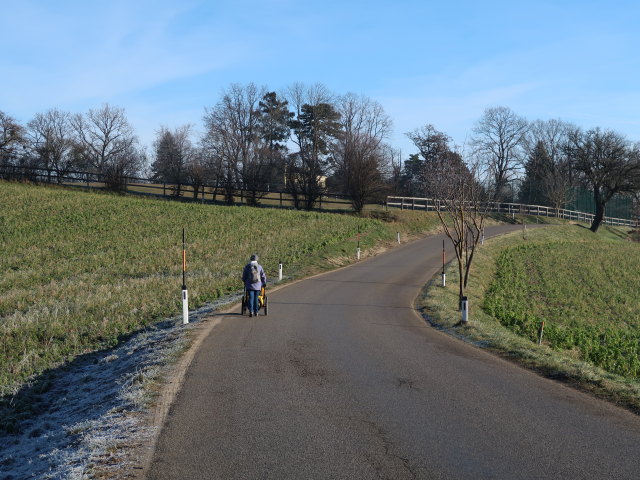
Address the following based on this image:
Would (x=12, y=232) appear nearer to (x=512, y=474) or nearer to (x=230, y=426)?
(x=230, y=426)

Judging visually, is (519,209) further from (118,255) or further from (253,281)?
(253,281)

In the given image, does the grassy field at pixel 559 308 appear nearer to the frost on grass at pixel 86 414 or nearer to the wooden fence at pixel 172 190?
the frost on grass at pixel 86 414

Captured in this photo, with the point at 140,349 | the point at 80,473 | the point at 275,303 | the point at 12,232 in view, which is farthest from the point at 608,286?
the point at 12,232

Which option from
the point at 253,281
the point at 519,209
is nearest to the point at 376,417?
the point at 253,281

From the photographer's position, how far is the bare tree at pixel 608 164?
57.7 metres

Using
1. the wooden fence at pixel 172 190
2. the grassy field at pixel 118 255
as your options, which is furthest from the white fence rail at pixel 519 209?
the wooden fence at pixel 172 190

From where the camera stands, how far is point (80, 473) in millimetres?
5906

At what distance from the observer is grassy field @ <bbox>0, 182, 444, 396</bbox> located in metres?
16.8

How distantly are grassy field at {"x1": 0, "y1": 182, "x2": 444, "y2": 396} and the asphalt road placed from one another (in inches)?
209

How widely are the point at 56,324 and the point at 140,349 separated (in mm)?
5517

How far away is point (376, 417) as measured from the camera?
780 cm

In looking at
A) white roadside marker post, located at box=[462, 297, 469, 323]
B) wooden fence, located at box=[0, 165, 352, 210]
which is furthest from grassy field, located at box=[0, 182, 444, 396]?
white roadside marker post, located at box=[462, 297, 469, 323]

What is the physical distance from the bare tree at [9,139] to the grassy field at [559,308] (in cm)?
5594

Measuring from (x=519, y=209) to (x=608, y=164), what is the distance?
1008 centimetres
